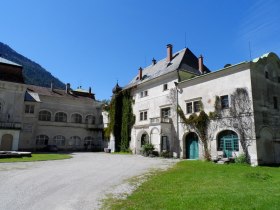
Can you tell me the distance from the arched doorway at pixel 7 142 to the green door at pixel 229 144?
24709 mm

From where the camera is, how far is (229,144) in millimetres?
20703

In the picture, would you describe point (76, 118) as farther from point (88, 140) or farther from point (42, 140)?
point (42, 140)

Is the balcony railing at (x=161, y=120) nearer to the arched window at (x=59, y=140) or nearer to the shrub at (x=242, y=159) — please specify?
the shrub at (x=242, y=159)

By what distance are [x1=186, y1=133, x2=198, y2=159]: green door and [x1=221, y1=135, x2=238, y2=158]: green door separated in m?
3.29

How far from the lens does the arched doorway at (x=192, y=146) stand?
23875 mm

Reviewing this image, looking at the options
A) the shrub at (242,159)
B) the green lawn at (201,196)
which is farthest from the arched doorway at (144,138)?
the green lawn at (201,196)

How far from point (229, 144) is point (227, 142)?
0.27m

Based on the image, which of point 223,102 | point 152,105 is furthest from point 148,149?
point 223,102

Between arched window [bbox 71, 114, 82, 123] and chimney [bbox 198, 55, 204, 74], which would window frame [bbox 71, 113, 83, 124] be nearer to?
arched window [bbox 71, 114, 82, 123]

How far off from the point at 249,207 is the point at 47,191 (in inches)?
251

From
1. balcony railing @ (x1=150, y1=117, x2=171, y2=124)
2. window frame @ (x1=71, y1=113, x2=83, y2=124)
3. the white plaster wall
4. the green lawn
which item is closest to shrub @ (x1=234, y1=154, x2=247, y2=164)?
the white plaster wall

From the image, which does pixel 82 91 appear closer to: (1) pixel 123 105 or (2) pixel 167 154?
(1) pixel 123 105

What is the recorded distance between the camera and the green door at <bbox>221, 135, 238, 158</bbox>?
20291 mm

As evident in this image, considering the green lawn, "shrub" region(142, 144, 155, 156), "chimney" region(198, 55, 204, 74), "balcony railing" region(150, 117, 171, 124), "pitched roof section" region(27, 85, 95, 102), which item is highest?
"chimney" region(198, 55, 204, 74)
